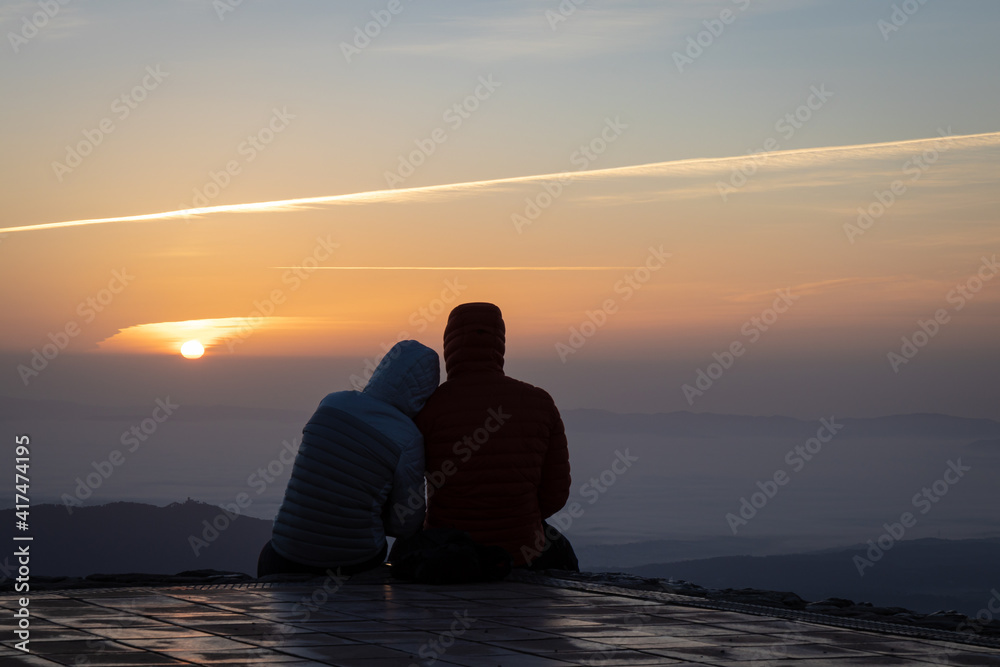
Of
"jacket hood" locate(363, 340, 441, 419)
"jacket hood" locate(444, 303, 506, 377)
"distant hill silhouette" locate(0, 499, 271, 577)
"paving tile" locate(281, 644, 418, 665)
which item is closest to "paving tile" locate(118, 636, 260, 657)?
"paving tile" locate(281, 644, 418, 665)

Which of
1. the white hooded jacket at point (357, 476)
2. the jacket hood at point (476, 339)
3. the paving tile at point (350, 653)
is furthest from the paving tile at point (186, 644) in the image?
the jacket hood at point (476, 339)

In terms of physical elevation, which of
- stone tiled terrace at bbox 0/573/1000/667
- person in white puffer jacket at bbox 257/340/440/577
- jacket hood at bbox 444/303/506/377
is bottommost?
stone tiled terrace at bbox 0/573/1000/667

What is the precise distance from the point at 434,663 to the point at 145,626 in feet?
6.06

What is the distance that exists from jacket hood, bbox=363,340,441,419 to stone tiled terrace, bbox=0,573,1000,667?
50.8 inches

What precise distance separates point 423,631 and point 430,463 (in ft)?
7.37

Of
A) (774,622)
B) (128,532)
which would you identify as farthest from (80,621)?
(128,532)

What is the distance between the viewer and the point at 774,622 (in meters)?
7.02

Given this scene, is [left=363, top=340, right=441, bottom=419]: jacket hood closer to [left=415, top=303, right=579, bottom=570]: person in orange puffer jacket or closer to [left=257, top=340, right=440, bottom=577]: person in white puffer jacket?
[left=257, top=340, right=440, bottom=577]: person in white puffer jacket

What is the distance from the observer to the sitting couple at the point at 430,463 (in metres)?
7.94

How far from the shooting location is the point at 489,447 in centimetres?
843

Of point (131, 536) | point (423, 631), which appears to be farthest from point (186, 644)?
point (131, 536)

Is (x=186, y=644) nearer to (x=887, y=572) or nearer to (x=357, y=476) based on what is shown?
(x=357, y=476)

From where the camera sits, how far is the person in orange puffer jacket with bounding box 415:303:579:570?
331 inches

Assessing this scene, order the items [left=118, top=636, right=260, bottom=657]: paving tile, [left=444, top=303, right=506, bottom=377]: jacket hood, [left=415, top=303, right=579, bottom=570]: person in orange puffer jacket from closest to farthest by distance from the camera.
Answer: [left=118, top=636, right=260, bottom=657]: paving tile → [left=415, top=303, right=579, bottom=570]: person in orange puffer jacket → [left=444, top=303, right=506, bottom=377]: jacket hood
